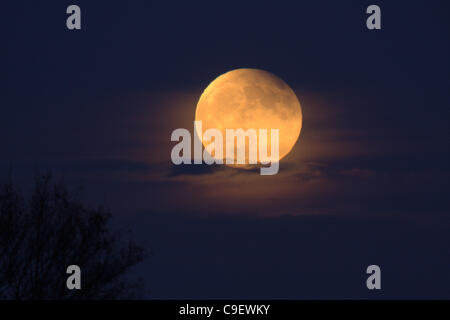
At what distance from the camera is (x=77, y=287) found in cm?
2669

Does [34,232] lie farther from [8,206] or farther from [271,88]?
[271,88]

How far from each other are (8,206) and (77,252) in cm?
280

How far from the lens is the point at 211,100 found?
130 feet
